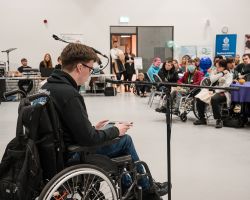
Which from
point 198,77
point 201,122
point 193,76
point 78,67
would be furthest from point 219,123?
point 78,67

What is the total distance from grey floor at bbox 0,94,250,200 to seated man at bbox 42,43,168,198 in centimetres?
84

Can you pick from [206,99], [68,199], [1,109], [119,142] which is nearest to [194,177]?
[119,142]

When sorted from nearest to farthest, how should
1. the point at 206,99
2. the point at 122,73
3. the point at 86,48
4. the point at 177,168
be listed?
the point at 86,48
the point at 177,168
the point at 206,99
the point at 122,73

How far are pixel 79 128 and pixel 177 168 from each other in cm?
177

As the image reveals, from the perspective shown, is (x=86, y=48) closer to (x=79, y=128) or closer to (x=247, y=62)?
(x=79, y=128)

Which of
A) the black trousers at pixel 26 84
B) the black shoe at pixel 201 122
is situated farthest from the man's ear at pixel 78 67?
the black trousers at pixel 26 84

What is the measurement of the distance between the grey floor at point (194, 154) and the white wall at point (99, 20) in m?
5.22

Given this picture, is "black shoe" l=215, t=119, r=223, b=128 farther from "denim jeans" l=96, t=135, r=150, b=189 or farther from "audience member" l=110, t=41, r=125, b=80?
"audience member" l=110, t=41, r=125, b=80

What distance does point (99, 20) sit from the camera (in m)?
11.5

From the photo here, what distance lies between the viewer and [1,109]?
23.5ft

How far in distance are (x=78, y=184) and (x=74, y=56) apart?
677mm

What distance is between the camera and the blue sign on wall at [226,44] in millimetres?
11852

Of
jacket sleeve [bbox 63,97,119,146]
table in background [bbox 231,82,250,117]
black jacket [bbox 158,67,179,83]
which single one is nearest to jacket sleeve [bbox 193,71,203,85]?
table in background [bbox 231,82,250,117]

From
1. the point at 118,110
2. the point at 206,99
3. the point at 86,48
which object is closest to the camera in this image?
the point at 86,48
